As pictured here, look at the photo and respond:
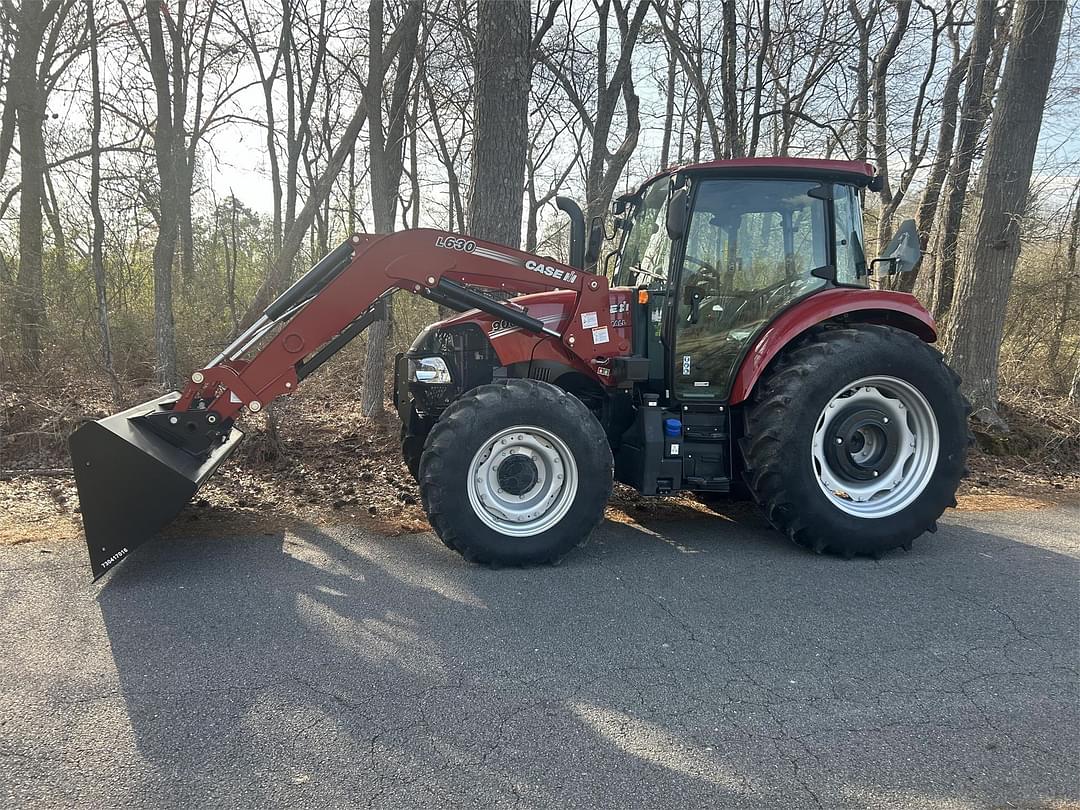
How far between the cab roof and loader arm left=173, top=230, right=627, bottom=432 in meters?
1.13

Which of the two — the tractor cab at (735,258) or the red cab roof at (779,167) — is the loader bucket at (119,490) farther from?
the red cab roof at (779,167)

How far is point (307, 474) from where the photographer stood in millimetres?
5871

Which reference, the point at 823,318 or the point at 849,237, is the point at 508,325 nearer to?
the point at 823,318

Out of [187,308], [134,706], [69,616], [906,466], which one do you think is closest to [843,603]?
[906,466]

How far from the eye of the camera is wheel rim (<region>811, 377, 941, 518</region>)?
4543 mm

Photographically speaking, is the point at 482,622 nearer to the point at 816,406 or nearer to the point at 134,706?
the point at 134,706

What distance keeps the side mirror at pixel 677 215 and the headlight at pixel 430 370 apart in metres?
1.73

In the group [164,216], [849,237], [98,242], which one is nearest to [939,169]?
[849,237]

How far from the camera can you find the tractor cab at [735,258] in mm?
4516

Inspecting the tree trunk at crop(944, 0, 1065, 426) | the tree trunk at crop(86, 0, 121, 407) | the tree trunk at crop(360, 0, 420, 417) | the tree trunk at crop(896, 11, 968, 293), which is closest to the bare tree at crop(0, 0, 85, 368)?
the tree trunk at crop(86, 0, 121, 407)

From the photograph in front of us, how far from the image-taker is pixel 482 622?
3346mm

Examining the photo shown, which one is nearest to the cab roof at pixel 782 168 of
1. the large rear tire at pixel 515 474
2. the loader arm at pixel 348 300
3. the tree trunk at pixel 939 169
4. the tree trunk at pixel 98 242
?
the loader arm at pixel 348 300

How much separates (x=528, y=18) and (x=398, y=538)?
499 centimetres

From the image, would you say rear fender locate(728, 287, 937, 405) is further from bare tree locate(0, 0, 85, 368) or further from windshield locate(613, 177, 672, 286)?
bare tree locate(0, 0, 85, 368)
